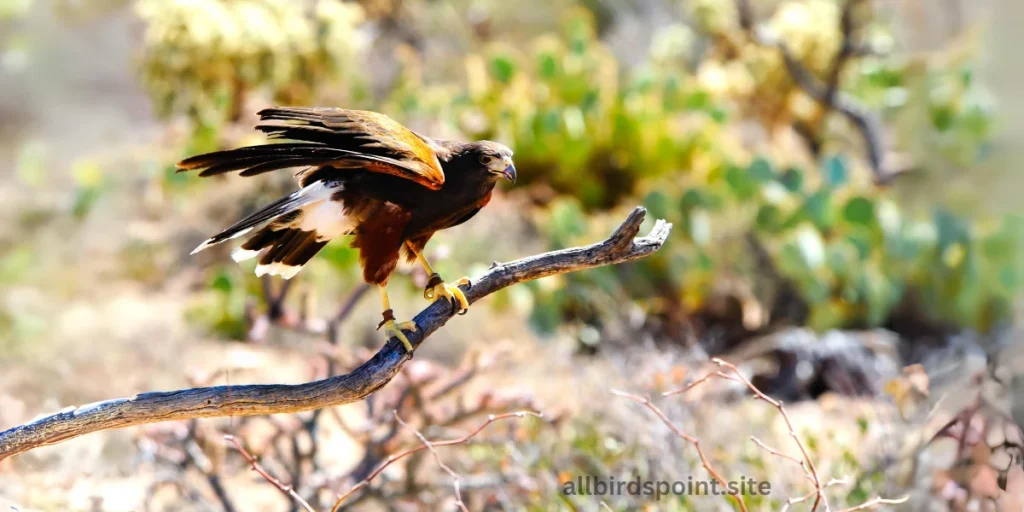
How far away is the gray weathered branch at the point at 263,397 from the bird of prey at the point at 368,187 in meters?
0.15

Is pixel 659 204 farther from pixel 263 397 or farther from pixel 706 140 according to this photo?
pixel 263 397

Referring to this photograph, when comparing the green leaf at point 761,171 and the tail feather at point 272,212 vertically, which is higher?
the tail feather at point 272,212

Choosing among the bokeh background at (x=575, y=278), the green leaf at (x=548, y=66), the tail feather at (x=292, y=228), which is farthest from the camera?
the green leaf at (x=548, y=66)

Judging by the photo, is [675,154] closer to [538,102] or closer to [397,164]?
[538,102]

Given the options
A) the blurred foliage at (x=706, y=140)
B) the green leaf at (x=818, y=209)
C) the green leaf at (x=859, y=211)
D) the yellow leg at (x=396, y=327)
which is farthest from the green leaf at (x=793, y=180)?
the yellow leg at (x=396, y=327)

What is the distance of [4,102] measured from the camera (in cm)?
999

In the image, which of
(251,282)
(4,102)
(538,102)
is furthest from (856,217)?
(4,102)

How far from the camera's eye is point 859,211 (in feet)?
19.0

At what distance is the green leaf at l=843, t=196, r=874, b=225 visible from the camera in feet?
19.0

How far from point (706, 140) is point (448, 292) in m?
4.75

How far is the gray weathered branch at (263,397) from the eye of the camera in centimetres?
221

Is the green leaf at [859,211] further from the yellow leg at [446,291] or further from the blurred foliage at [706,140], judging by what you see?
the yellow leg at [446,291]

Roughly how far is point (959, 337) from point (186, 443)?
460 centimetres

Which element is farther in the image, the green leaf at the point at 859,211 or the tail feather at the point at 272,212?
the green leaf at the point at 859,211
